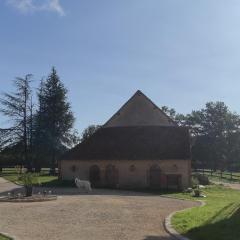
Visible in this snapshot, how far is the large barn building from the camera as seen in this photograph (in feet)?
150

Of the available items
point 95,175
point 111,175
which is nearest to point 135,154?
point 111,175

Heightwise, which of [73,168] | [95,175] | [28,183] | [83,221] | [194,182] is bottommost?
[83,221]

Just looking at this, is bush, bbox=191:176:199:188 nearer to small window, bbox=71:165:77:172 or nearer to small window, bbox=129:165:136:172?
small window, bbox=129:165:136:172

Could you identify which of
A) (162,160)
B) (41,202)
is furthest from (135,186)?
(41,202)

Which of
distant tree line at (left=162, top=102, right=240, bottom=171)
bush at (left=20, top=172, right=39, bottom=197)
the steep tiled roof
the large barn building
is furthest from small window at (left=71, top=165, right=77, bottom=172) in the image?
distant tree line at (left=162, top=102, right=240, bottom=171)

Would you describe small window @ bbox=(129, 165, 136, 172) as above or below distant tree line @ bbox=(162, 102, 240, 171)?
below

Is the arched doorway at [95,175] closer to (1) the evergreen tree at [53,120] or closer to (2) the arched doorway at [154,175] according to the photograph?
(2) the arched doorway at [154,175]

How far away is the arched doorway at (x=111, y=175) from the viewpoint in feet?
153

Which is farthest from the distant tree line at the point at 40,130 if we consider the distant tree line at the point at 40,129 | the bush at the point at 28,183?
the bush at the point at 28,183

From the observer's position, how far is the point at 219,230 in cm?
1533

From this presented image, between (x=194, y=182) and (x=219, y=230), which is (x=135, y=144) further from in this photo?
Result: (x=219, y=230)

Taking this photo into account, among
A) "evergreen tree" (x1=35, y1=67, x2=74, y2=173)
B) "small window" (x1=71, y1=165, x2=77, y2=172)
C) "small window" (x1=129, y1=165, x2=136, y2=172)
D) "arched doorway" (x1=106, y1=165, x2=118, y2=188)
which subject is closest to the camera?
"small window" (x1=129, y1=165, x2=136, y2=172)

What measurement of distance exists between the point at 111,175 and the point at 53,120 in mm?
26228

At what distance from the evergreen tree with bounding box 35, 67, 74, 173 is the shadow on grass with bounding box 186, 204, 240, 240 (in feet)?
176
